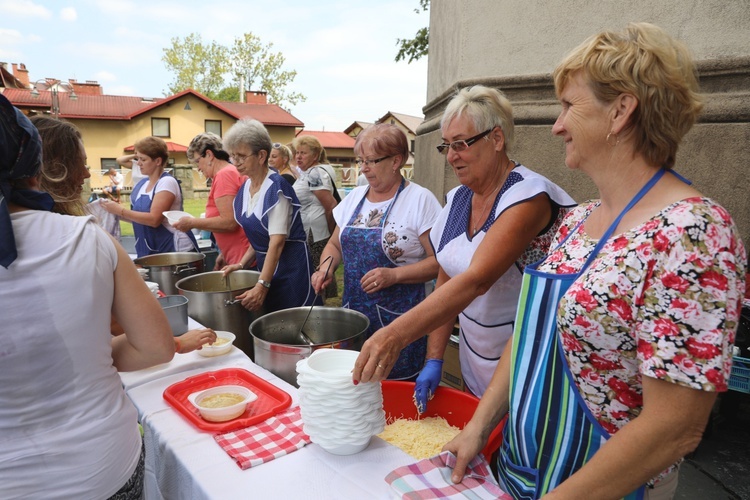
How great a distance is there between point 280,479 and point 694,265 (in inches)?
43.4

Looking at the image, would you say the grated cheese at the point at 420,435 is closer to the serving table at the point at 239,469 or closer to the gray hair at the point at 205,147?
the serving table at the point at 239,469

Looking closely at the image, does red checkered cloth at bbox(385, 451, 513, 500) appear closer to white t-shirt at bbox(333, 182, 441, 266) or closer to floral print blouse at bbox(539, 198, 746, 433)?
floral print blouse at bbox(539, 198, 746, 433)

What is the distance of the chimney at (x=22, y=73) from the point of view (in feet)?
114

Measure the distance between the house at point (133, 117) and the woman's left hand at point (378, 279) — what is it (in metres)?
22.1

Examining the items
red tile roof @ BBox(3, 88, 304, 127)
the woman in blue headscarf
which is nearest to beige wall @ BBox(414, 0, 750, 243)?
the woman in blue headscarf

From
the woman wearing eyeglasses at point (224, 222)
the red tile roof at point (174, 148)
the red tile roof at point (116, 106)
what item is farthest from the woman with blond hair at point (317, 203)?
the red tile roof at point (174, 148)

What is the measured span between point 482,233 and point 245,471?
115 centimetres

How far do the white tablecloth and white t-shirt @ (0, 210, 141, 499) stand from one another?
0.24m

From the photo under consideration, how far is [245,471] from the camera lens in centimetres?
127

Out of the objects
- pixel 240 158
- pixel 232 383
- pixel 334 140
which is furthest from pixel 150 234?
pixel 334 140

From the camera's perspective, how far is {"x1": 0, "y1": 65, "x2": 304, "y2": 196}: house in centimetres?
2453

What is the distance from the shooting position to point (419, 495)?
1.09 m

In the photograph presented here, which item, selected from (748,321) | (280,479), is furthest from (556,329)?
(748,321)

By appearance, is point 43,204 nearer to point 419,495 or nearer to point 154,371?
point 154,371
